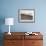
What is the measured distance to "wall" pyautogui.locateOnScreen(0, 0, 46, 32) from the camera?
462 cm

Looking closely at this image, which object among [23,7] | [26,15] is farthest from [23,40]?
[23,7]

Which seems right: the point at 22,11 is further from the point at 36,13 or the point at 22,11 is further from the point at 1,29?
the point at 1,29

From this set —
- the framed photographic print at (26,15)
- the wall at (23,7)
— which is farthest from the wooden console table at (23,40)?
the framed photographic print at (26,15)

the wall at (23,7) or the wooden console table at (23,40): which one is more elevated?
the wall at (23,7)

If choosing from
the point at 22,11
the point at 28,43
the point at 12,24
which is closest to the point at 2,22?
the point at 12,24

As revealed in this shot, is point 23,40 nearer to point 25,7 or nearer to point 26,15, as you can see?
point 26,15

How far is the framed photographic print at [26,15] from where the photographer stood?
462 cm

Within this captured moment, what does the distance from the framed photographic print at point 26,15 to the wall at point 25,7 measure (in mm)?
106

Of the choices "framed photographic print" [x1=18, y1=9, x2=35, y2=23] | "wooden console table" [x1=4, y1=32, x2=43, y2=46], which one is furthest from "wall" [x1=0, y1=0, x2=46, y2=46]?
"wooden console table" [x1=4, y1=32, x2=43, y2=46]

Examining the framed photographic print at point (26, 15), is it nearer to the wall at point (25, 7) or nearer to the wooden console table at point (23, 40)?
the wall at point (25, 7)

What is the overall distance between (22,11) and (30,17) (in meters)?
0.35

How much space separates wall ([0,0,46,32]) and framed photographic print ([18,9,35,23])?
0.11m

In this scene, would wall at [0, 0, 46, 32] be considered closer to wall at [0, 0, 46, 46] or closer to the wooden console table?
wall at [0, 0, 46, 46]

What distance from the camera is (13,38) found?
406 centimetres
